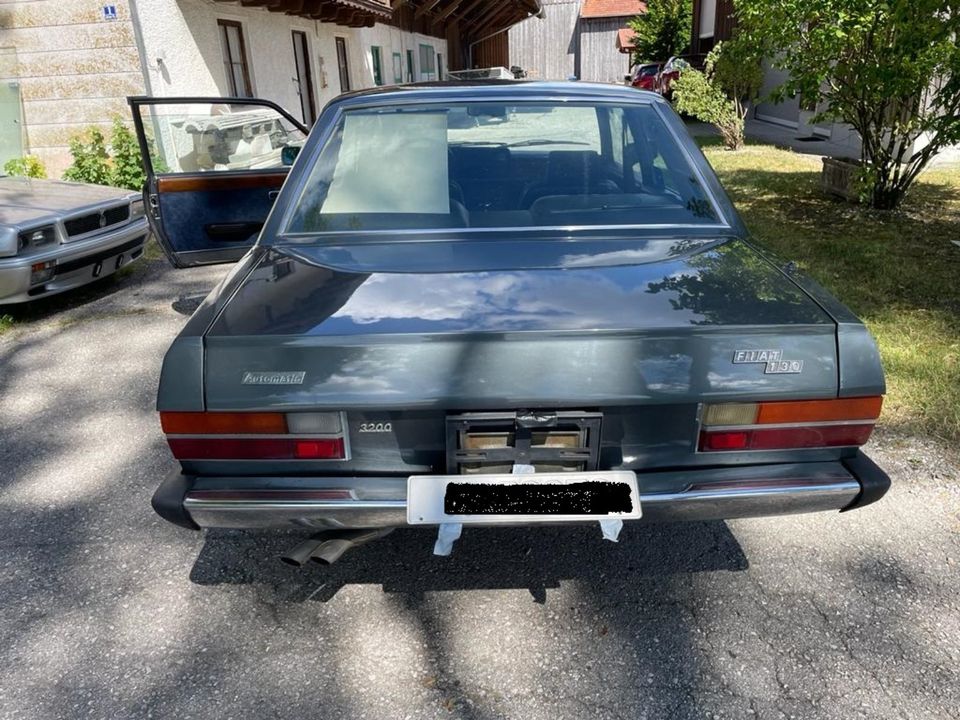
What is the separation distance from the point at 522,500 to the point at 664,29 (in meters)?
34.8

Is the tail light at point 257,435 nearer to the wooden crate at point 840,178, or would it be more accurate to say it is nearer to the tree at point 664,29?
the wooden crate at point 840,178

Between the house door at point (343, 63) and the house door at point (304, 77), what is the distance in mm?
1697

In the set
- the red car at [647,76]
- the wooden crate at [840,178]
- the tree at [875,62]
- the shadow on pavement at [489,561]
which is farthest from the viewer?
the red car at [647,76]

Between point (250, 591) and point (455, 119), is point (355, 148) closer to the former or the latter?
point (455, 119)

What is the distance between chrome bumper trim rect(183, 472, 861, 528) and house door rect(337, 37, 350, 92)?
47.4 feet

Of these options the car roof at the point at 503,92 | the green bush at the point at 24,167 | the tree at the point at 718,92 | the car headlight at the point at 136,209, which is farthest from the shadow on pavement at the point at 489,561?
the tree at the point at 718,92

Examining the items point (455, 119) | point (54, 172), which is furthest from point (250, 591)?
point (54, 172)

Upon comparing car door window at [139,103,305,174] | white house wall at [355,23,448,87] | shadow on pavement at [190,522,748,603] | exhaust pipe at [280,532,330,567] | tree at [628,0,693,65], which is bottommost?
shadow on pavement at [190,522,748,603]

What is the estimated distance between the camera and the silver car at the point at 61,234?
4.88 m

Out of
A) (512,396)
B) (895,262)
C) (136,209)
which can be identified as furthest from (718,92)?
(512,396)

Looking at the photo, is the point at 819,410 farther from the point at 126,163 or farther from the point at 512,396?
the point at 126,163

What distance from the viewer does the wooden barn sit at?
129 feet

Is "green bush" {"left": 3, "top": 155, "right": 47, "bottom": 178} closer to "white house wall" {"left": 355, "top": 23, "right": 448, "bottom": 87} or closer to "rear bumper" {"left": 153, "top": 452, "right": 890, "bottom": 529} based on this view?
"white house wall" {"left": 355, "top": 23, "right": 448, "bottom": 87}

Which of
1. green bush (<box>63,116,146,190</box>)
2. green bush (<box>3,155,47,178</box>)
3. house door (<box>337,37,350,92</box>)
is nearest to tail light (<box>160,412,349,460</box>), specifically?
green bush (<box>63,116,146,190</box>)
